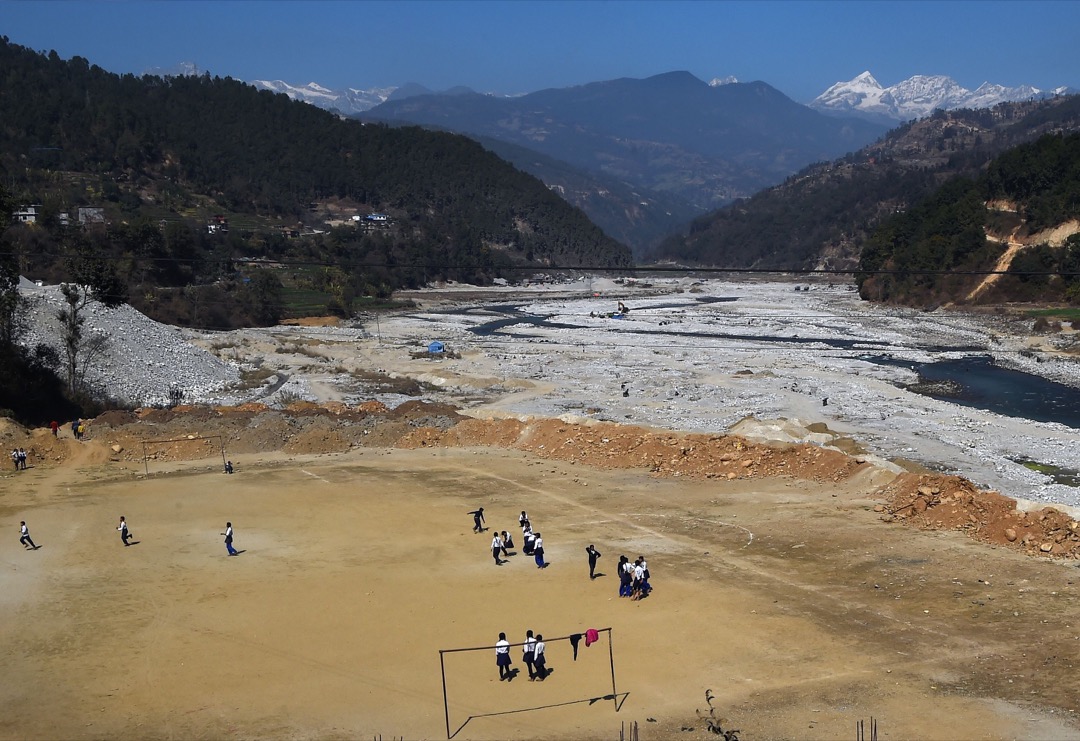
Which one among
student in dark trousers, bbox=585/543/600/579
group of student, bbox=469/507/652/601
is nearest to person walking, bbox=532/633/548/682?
group of student, bbox=469/507/652/601

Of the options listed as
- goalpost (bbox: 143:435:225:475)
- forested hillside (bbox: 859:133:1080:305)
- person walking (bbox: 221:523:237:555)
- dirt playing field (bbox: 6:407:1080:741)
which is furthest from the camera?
forested hillside (bbox: 859:133:1080:305)

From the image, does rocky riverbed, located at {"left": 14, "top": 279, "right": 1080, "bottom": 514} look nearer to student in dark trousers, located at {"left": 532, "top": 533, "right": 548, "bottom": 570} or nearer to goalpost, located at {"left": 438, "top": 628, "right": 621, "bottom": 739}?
student in dark trousers, located at {"left": 532, "top": 533, "right": 548, "bottom": 570}

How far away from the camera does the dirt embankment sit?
25.2m

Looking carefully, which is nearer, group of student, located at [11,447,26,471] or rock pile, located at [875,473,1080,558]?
rock pile, located at [875,473,1080,558]

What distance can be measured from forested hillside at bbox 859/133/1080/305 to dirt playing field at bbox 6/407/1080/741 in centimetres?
6386

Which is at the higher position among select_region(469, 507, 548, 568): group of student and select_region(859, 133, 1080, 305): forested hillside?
select_region(859, 133, 1080, 305): forested hillside

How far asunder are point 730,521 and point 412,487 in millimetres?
10246

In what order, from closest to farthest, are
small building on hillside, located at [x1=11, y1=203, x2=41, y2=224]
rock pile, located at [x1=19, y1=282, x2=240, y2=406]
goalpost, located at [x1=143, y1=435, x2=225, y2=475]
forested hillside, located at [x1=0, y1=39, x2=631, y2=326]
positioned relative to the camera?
goalpost, located at [x1=143, y1=435, x2=225, y2=475], rock pile, located at [x1=19, y1=282, x2=240, y2=406], forested hillside, located at [x1=0, y1=39, x2=631, y2=326], small building on hillside, located at [x1=11, y1=203, x2=41, y2=224]

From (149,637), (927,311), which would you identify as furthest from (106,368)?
(927,311)

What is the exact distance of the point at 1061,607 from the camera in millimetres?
18469

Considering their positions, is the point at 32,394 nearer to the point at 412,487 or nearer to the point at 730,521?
the point at 412,487

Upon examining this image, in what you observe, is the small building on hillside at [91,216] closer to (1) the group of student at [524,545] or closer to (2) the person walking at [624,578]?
(1) the group of student at [524,545]

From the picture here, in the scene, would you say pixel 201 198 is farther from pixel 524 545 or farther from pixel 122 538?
pixel 524 545

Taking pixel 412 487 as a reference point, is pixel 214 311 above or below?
above
